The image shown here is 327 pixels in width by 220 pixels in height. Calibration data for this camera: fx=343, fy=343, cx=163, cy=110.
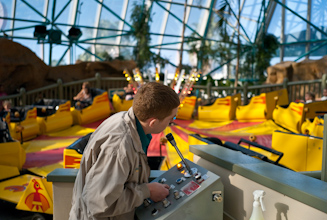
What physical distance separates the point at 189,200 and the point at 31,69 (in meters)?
11.0

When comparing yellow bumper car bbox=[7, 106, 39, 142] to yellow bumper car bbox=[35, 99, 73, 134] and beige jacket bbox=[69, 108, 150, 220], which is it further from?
beige jacket bbox=[69, 108, 150, 220]

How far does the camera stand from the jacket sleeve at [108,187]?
1.19 meters

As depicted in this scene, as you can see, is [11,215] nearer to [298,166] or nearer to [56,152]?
[56,152]

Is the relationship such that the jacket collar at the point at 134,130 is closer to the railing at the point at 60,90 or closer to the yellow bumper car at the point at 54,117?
the yellow bumper car at the point at 54,117

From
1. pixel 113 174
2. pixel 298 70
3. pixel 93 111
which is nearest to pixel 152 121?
pixel 113 174

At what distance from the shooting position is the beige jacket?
1191 mm

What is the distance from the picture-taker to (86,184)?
1.25 metres

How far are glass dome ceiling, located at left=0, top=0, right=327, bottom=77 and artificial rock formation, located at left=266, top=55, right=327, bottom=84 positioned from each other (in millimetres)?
1668

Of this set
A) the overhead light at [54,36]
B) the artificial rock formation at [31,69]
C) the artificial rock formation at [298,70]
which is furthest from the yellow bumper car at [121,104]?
the artificial rock formation at [298,70]

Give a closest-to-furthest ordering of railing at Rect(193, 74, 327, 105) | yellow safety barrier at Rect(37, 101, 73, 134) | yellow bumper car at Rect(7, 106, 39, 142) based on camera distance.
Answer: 1. yellow bumper car at Rect(7, 106, 39, 142)
2. yellow safety barrier at Rect(37, 101, 73, 134)
3. railing at Rect(193, 74, 327, 105)

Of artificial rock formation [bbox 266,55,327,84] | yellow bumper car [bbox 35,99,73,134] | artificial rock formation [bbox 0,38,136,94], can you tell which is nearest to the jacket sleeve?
yellow bumper car [bbox 35,99,73,134]

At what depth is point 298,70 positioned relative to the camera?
13.3 m

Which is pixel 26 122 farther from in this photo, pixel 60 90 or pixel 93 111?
pixel 60 90

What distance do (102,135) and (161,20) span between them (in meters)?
15.0
